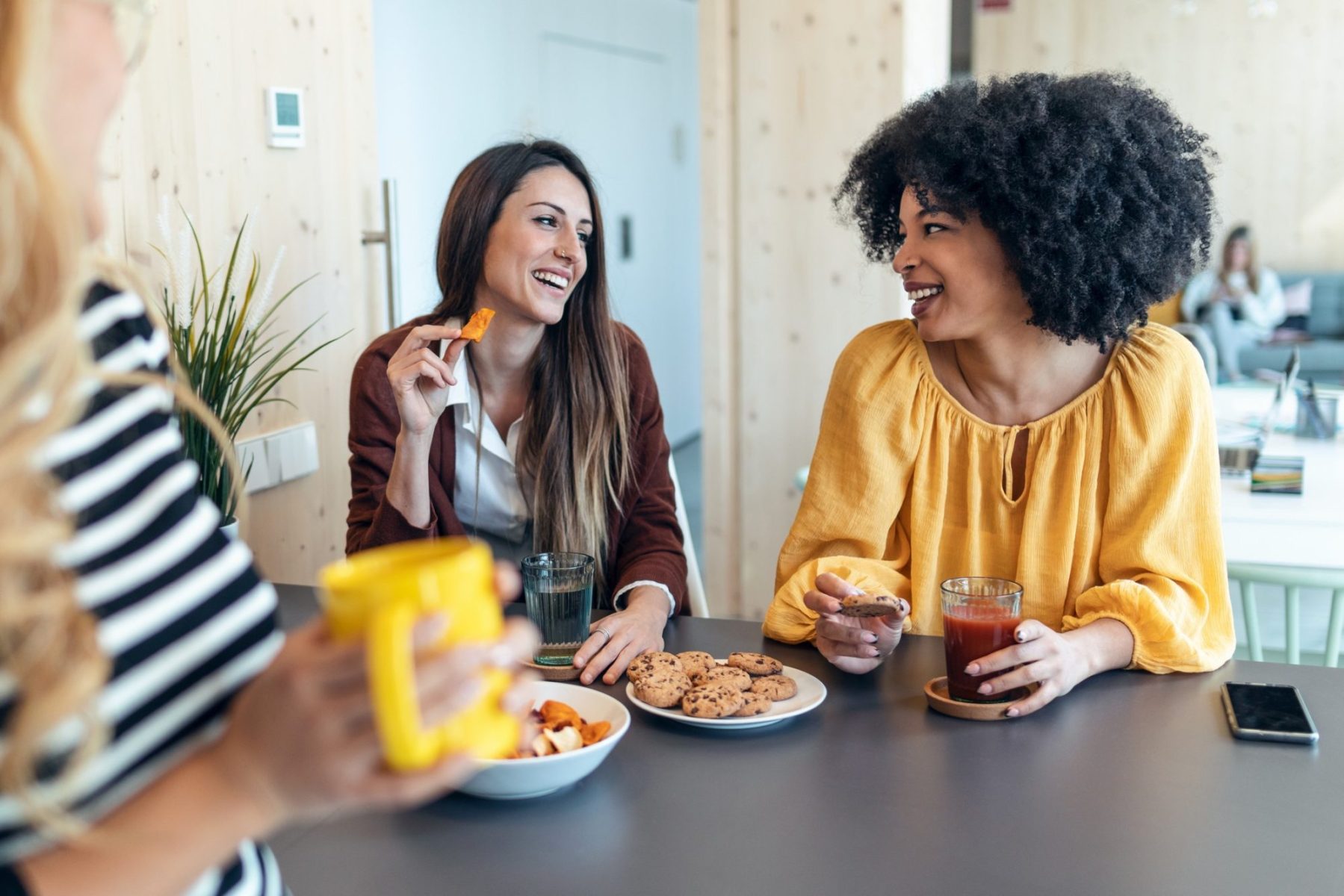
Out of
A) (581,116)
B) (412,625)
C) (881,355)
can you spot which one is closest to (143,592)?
(412,625)

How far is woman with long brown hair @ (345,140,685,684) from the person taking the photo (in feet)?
6.29

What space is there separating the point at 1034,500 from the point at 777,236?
6.63 ft

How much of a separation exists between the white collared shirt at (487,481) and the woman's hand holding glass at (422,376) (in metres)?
0.16

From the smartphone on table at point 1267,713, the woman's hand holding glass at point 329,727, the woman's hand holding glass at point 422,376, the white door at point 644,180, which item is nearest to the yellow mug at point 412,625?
the woman's hand holding glass at point 329,727

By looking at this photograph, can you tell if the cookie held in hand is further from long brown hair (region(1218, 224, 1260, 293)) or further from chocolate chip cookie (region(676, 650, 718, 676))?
long brown hair (region(1218, 224, 1260, 293))

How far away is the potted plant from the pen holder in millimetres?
2609

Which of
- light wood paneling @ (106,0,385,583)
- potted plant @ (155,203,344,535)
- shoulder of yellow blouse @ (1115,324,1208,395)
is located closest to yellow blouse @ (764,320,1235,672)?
shoulder of yellow blouse @ (1115,324,1208,395)

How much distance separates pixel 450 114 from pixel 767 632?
9.82ft

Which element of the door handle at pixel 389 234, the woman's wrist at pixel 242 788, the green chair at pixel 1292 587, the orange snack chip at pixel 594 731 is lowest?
the green chair at pixel 1292 587

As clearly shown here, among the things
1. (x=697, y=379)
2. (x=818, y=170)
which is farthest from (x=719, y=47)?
(x=697, y=379)

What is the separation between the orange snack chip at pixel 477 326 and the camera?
1777 mm

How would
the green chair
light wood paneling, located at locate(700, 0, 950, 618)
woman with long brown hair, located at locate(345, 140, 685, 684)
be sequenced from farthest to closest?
light wood paneling, located at locate(700, 0, 950, 618), the green chair, woman with long brown hair, located at locate(345, 140, 685, 684)

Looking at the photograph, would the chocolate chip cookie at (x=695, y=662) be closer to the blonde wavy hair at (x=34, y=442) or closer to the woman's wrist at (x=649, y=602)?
the woman's wrist at (x=649, y=602)

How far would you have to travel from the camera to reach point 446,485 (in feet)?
6.47
